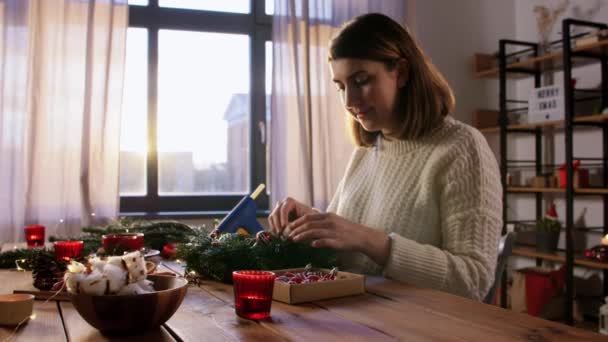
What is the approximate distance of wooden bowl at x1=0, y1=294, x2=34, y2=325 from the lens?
831 mm

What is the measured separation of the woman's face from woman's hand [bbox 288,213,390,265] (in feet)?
1.42

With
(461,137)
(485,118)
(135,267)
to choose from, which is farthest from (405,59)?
(485,118)

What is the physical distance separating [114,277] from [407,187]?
95 cm

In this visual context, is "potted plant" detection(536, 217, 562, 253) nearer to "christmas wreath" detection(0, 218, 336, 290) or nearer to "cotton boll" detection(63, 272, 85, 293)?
"christmas wreath" detection(0, 218, 336, 290)

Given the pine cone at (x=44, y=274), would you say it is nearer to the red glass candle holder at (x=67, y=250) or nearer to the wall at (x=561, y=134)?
the red glass candle holder at (x=67, y=250)

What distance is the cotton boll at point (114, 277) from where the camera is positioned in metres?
0.76

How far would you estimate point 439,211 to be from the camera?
146 cm

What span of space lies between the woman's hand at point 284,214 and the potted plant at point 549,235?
257 cm

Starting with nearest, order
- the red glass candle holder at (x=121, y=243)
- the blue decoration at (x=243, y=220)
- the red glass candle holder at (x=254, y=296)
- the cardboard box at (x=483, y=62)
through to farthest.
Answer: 1. the red glass candle holder at (x=254, y=296)
2. the red glass candle holder at (x=121, y=243)
3. the blue decoration at (x=243, y=220)
4. the cardboard box at (x=483, y=62)

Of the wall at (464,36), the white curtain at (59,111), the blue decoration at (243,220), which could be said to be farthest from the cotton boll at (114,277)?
the wall at (464,36)

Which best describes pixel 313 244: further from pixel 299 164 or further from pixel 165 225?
pixel 299 164

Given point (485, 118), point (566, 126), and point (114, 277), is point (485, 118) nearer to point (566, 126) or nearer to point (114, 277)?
point (566, 126)

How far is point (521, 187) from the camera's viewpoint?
3766mm

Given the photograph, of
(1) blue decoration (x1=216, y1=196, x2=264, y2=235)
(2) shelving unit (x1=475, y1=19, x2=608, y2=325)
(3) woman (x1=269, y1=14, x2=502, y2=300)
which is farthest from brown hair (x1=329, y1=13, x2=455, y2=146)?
(2) shelving unit (x1=475, y1=19, x2=608, y2=325)
